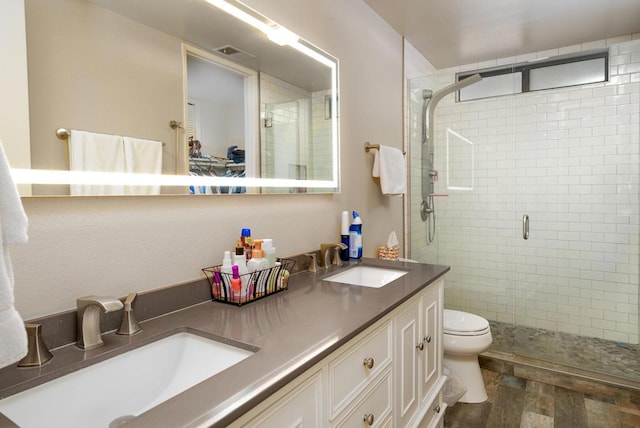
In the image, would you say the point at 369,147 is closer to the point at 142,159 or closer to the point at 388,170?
the point at 388,170

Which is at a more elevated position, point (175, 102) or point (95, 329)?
point (175, 102)

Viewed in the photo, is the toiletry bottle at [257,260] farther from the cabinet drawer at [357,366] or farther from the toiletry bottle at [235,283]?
the cabinet drawer at [357,366]

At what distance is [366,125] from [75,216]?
1.69 metres

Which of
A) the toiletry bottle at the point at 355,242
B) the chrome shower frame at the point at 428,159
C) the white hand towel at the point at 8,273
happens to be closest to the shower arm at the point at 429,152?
the chrome shower frame at the point at 428,159

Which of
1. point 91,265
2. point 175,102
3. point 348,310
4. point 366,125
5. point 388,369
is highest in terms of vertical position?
point 366,125

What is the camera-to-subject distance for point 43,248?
89 cm

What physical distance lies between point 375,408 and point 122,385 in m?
0.73

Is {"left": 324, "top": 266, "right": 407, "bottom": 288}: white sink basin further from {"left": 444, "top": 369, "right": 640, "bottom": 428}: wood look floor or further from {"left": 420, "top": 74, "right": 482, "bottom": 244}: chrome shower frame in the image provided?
{"left": 420, "top": 74, "right": 482, "bottom": 244}: chrome shower frame

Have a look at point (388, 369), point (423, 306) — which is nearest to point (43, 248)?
point (388, 369)

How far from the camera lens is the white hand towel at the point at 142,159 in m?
1.06

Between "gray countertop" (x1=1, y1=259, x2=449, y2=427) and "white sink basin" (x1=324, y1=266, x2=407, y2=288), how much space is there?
0.67 ft

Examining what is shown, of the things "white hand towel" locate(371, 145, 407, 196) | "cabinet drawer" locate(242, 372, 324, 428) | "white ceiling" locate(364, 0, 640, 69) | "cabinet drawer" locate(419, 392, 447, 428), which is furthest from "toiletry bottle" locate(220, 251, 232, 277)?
"white ceiling" locate(364, 0, 640, 69)

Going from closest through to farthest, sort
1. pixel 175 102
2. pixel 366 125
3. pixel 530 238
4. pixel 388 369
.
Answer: pixel 175 102, pixel 388 369, pixel 366 125, pixel 530 238

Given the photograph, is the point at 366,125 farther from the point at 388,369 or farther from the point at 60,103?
the point at 60,103
